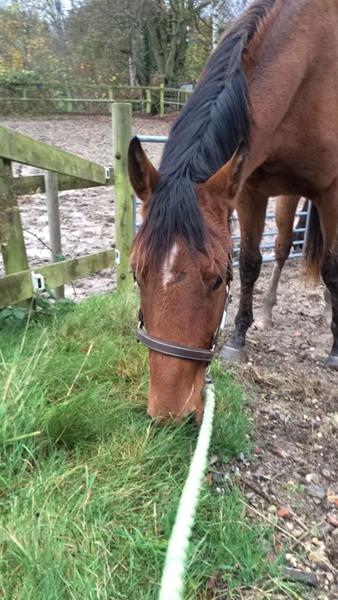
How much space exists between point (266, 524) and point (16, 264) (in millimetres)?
2009

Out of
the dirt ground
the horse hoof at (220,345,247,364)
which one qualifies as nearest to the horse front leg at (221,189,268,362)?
the horse hoof at (220,345,247,364)

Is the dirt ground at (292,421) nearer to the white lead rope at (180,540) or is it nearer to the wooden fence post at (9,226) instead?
the wooden fence post at (9,226)

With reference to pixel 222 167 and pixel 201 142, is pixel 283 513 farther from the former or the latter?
pixel 201 142

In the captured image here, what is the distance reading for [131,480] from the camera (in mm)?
1756

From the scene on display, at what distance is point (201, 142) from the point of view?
77.5 inches

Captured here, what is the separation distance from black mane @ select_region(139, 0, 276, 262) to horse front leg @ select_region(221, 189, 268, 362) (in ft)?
3.90

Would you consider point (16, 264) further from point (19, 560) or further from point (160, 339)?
point (19, 560)

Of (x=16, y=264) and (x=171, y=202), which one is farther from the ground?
(x=171, y=202)

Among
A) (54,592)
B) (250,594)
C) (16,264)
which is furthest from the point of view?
(16,264)

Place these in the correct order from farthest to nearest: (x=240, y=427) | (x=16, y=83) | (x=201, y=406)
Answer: (x=16, y=83)
(x=240, y=427)
(x=201, y=406)

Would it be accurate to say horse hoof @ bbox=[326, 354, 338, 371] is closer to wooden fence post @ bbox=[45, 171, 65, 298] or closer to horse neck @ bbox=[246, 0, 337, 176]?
horse neck @ bbox=[246, 0, 337, 176]

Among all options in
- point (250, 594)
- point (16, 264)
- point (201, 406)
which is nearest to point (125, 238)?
point (16, 264)

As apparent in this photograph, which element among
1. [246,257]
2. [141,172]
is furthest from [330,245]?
[141,172]

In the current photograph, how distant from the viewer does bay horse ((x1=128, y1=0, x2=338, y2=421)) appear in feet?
5.62
